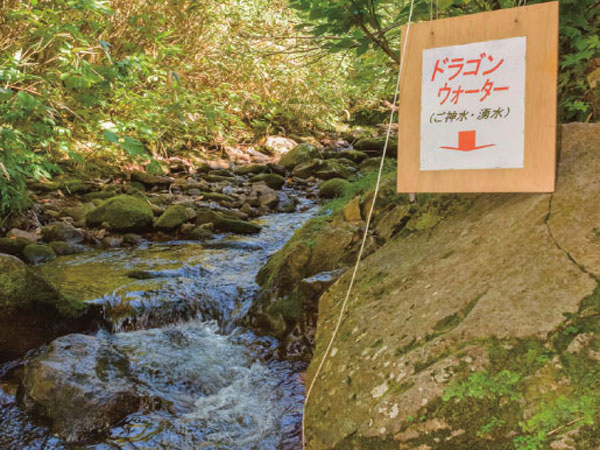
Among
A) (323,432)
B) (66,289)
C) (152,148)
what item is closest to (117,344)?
(66,289)

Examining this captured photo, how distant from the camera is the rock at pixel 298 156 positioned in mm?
12844

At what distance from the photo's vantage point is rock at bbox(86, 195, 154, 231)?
24.3 feet

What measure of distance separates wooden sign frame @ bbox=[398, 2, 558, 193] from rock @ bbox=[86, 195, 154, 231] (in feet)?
18.9

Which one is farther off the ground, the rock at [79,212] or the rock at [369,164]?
the rock at [369,164]

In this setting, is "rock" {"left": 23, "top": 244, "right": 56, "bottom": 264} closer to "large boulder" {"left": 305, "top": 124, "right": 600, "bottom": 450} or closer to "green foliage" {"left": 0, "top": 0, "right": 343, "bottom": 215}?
"green foliage" {"left": 0, "top": 0, "right": 343, "bottom": 215}

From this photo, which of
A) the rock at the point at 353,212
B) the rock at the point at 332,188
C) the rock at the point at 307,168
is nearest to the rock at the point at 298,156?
the rock at the point at 307,168

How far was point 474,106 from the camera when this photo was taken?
8.20ft

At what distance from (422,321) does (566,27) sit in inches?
90.5

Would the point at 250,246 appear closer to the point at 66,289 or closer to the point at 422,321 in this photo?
the point at 66,289

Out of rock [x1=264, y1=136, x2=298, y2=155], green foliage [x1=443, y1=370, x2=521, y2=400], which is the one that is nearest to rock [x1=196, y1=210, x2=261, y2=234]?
green foliage [x1=443, y1=370, x2=521, y2=400]

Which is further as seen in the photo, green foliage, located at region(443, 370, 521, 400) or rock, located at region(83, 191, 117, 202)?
rock, located at region(83, 191, 117, 202)

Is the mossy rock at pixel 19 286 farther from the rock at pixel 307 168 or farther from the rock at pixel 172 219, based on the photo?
the rock at pixel 307 168

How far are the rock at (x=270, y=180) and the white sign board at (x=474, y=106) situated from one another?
8630 mm

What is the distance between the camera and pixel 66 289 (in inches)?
194
